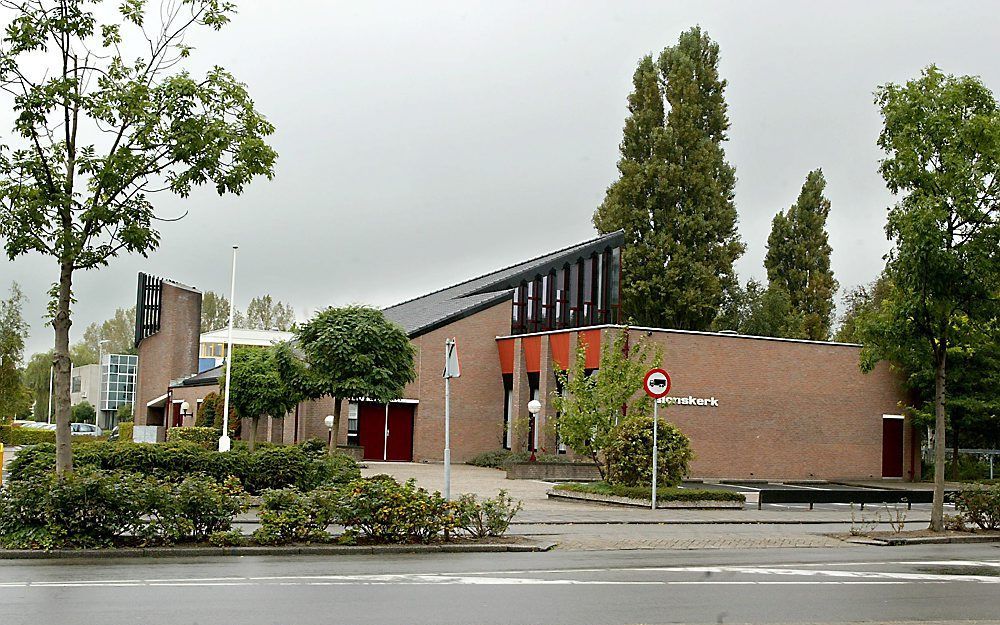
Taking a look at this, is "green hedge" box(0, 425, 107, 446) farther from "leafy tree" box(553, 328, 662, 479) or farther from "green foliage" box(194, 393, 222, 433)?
"leafy tree" box(553, 328, 662, 479)

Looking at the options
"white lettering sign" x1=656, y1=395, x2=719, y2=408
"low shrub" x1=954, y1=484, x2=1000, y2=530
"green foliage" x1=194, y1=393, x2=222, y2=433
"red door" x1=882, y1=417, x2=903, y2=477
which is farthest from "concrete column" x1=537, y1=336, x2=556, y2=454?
"low shrub" x1=954, y1=484, x2=1000, y2=530

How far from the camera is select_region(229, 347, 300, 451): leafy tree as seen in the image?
133 feet

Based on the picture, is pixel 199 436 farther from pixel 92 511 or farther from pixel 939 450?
pixel 939 450

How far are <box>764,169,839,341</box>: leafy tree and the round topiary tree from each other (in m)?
34.8

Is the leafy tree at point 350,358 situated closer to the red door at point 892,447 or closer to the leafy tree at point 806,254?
the red door at point 892,447

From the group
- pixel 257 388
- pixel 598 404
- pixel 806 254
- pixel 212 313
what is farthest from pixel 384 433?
pixel 212 313

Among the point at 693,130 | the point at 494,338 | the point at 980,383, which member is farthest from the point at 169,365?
the point at 980,383

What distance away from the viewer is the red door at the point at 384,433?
143ft

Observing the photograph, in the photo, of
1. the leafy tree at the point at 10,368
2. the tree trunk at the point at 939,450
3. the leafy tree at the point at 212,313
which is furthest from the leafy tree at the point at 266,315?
the tree trunk at the point at 939,450

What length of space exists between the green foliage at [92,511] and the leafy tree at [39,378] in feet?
389

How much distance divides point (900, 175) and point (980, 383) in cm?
2262

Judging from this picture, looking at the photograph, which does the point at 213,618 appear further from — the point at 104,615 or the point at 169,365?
the point at 169,365

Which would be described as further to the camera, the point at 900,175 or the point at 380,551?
the point at 900,175

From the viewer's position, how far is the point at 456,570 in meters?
13.0
